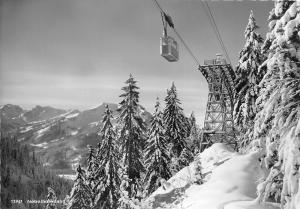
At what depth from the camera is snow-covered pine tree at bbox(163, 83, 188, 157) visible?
4544cm

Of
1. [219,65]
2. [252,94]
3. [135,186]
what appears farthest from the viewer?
[219,65]

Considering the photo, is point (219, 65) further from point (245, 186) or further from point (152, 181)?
point (245, 186)

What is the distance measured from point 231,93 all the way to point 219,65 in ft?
12.5

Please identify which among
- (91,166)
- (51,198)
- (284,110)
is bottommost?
(51,198)

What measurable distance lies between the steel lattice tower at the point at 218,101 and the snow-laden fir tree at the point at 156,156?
4152 mm

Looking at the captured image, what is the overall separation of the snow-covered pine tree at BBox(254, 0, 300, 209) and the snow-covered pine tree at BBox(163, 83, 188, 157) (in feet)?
105

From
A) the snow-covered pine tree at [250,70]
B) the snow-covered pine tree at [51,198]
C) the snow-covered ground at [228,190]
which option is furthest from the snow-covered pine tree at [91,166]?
the snow-covered ground at [228,190]

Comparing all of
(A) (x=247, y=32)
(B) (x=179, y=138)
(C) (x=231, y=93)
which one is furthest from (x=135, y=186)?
(A) (x=247, y=32)

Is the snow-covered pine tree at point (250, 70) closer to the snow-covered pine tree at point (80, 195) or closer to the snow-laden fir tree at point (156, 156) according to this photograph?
the snow-laden fir tree at point (156, 156)

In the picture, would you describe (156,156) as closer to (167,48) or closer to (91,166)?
(91,166)

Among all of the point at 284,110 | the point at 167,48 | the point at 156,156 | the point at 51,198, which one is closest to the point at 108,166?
the point at 156,156

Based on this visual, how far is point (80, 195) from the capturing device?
1716 inches

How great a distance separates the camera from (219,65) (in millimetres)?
38656

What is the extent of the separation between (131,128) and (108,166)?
521cm
